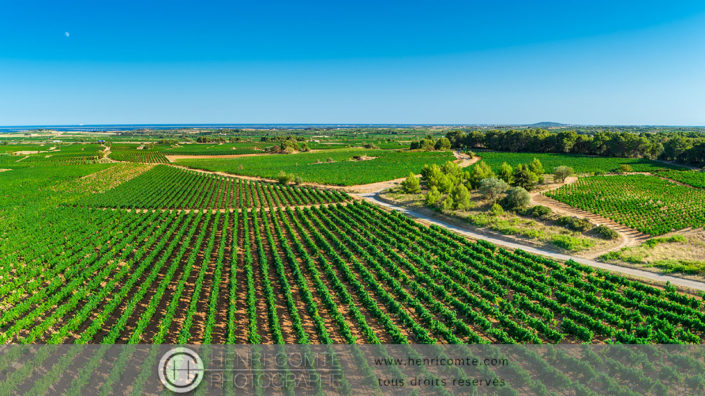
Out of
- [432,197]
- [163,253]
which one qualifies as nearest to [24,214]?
[163,253]

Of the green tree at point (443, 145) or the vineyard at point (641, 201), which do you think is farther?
the green tree at point (443, 145)

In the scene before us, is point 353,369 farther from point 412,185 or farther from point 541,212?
point 412,185

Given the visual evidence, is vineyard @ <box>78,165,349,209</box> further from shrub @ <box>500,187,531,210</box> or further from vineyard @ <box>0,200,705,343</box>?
shrub @ <box>500,187,531,210</box>

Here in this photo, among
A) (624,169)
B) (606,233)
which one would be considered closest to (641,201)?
(606,233)

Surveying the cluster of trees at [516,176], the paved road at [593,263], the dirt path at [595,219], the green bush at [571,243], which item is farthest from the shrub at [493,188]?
the green bush at [571,243]

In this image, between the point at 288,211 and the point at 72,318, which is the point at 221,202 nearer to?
the point at 288,211

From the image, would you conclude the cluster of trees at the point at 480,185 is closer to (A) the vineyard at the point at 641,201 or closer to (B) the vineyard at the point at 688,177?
(A) the vineyard at the point at 641,201
